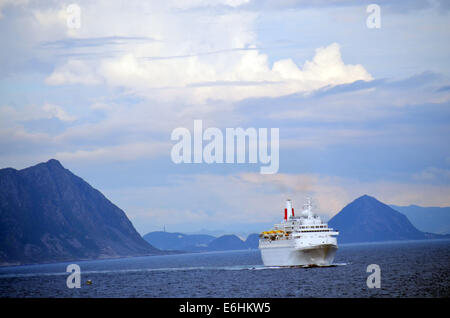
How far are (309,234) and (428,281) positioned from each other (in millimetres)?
34359

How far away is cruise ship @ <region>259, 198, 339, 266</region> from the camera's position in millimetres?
126938

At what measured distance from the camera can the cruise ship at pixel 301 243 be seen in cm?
12694

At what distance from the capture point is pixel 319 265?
129875 millimetres

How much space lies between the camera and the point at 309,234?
127 metres

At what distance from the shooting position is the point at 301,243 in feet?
416

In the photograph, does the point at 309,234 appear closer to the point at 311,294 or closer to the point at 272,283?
the point at 272,283
